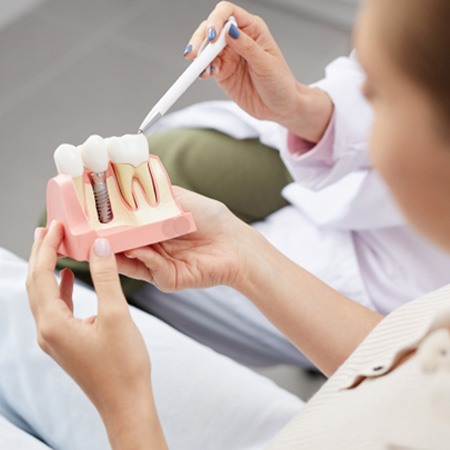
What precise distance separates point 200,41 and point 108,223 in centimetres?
29

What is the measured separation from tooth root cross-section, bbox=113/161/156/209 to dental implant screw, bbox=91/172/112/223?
2 cm

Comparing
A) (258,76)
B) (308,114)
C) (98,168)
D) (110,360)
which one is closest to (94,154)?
(98,168)

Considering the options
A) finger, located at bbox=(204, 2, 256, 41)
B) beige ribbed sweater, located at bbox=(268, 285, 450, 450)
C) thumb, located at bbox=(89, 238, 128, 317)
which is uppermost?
finger, located at bbox=(204, 2, 256, 41)

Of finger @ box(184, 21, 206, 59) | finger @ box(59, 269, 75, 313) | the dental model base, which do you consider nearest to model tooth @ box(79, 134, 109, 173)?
the dental model base

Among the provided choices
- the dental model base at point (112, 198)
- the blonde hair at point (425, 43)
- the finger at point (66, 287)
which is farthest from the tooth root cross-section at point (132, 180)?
the blonde hair at point (425, 43)

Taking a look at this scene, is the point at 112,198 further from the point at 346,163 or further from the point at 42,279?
the point at 346,163

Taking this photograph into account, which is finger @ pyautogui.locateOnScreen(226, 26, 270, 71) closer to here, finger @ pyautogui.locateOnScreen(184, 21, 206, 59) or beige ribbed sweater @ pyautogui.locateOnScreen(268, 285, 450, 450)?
finger @ pyautogui.locateOnScreen(184, 21, 206, 59)

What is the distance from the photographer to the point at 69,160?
88 cm

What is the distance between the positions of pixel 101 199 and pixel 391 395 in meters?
0.39

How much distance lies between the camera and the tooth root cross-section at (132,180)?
3.03 feet

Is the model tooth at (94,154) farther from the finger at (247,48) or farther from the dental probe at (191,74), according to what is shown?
the finger at (247,48)

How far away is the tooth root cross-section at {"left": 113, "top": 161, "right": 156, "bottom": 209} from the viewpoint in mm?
923

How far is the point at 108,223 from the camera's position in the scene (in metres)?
0.91

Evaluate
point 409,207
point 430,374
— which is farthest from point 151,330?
point 409,207
